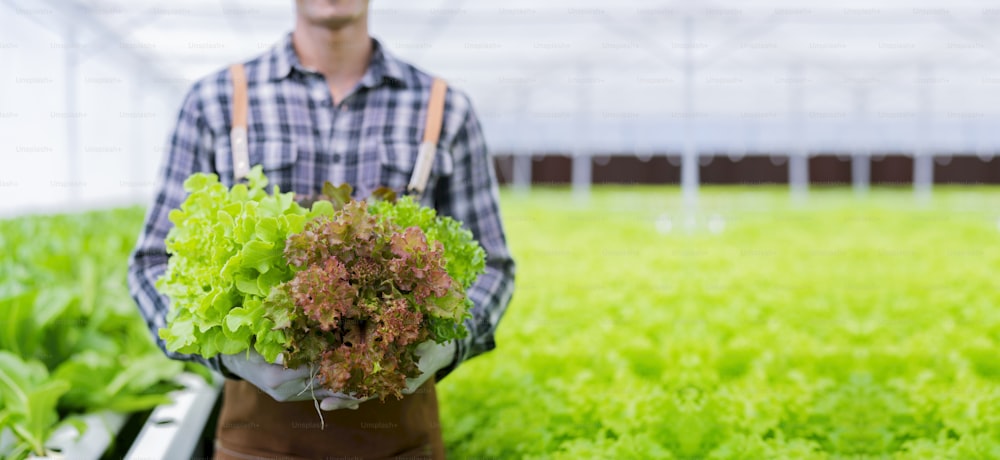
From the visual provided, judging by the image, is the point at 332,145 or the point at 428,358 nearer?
the point at 428,358

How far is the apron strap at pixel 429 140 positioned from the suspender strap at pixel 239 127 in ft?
1.17

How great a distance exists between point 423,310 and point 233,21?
13.2 metres

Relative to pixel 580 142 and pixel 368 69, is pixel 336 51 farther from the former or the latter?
pixel 580 142

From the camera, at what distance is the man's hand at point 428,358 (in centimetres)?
162

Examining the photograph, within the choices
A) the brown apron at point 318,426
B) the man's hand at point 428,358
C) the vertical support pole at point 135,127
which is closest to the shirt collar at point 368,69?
the brown apron at point 318,426

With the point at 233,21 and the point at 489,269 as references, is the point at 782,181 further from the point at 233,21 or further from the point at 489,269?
the point at 489,269

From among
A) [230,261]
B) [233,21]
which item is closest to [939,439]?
[230,261]

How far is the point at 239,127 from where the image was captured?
6.76 feet

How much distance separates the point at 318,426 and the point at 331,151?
621mm

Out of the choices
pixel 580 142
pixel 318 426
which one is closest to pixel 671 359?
pixel 318 426

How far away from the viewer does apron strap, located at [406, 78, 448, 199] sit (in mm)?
2041

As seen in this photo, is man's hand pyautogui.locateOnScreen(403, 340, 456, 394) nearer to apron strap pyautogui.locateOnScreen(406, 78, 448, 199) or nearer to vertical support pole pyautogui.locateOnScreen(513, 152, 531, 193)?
apron strap pyautogui.locateOnScreen(406, 78, 448, 199)

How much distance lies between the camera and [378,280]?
1544mm

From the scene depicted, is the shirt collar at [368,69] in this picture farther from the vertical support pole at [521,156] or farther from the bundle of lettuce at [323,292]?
the vertical support pole at [521,156]
